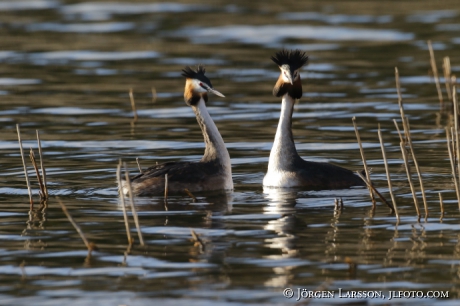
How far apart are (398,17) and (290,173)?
62.0 ft

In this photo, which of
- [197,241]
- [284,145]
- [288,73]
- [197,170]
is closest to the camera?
[197,241]

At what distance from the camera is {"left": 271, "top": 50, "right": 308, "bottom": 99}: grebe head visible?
1246 centimetres

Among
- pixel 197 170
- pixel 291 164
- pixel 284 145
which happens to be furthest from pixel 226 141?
pixel 197 170

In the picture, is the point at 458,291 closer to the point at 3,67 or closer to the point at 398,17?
the point at 3,67

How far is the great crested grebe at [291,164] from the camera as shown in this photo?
40.1 feet

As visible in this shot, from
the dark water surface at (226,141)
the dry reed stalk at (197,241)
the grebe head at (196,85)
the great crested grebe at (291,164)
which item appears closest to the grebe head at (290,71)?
the great crested grebe at (291,164)

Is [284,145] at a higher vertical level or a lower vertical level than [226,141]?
higher

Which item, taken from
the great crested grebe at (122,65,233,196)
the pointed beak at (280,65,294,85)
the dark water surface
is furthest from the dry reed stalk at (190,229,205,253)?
the pointed beak at (280,65,294,85)

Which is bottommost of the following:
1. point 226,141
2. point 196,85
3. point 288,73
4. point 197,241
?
point 197,241

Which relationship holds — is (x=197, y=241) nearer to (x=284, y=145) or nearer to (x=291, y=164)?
(x=291, y=164)

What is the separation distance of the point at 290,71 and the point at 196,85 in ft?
3.88

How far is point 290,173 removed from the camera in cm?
1238

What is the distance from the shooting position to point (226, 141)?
51.6 ft

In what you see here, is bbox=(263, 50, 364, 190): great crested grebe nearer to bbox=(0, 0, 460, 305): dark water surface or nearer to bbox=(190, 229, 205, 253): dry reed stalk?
bbox=(0, 0, 460, 305): dark water surface
